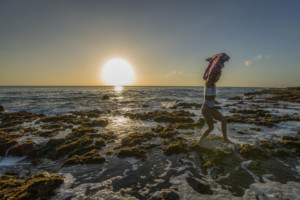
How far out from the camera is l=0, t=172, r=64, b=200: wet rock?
3.70m

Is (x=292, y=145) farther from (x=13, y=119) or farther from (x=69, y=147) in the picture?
(x=13, y=119)

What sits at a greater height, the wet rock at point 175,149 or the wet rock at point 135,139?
the wet rock at point 175,149

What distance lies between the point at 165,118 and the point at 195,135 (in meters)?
5.05

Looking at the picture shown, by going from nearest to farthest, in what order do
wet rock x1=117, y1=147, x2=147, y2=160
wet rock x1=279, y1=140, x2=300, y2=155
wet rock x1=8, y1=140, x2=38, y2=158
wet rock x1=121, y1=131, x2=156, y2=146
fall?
wet rock x1=117, y1=147, x2=147, y2=160
wet rock x1=279, y1=140, x2=300, y2=155
wet rock x1=8, y1=140, x2=38, y2=158
wet rock x1=121, y1=131, x2=156, y2=146

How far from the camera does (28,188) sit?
393 cm

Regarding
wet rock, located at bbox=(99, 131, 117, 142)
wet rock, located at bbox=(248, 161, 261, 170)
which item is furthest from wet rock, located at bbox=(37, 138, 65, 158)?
wet rock, located at bbox=(248, 161, 261, 170)

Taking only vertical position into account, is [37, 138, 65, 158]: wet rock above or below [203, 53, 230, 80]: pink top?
below

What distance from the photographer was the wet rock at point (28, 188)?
3.70 m

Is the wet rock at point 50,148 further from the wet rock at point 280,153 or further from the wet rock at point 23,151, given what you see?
the wet rock at point 280,153

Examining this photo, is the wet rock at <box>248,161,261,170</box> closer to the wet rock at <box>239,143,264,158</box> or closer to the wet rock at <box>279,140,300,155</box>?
the wet rock at <box>239,143,264,158</box>

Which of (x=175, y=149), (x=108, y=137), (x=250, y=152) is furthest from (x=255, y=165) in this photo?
(x=108, y=137)

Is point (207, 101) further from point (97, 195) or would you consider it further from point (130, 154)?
point (97, 195)

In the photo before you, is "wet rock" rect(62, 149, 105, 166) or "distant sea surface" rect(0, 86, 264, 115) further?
"distant sea surface" rect(0, 86, 264, 115)

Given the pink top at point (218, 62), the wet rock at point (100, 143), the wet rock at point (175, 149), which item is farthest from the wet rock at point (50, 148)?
the pink top at point (218, 62)
